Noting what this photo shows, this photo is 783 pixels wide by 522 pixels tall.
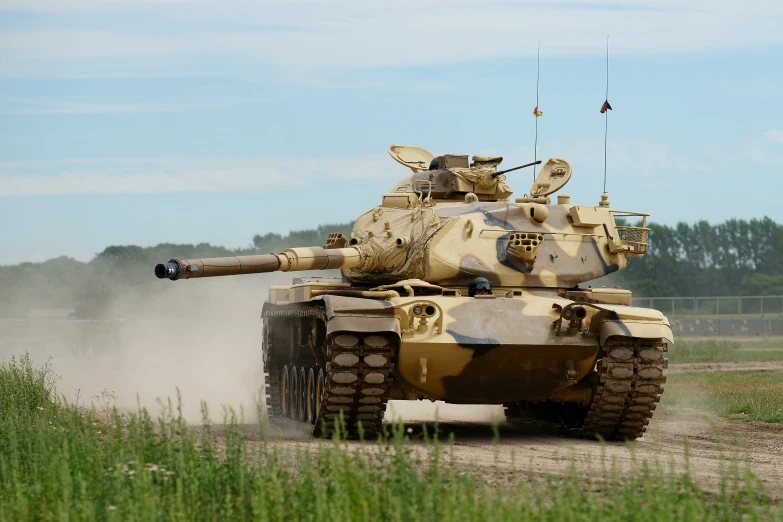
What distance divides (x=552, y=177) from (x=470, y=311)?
460 cm

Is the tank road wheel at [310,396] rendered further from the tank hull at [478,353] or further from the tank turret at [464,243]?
the tank turret at [464,243]

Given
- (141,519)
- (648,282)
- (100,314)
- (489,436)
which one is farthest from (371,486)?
(648,282)

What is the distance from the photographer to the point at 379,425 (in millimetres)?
14523

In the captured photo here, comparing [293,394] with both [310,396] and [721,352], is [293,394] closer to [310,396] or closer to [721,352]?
[310,396]

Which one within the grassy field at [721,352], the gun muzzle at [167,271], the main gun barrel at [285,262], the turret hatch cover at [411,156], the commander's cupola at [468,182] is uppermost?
the turret hatch cover at [411,156]

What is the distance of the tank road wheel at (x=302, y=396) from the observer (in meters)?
16.9

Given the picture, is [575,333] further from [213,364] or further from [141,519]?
[213,364]

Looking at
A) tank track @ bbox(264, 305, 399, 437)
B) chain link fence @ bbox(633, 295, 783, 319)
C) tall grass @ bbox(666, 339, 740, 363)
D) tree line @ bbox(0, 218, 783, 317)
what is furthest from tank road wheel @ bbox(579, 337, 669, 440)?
chain link fence @ bbox(633, 295, 783, 319)

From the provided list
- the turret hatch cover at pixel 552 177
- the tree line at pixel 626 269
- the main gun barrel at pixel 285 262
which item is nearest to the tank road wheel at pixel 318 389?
the main gun barrel at pixel 285 262

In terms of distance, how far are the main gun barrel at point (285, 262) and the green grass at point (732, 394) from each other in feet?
21.4

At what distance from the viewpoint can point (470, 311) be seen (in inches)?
567

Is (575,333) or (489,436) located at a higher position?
(575,333)

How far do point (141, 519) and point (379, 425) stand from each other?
21.8 feet

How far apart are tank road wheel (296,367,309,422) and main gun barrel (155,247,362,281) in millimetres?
1611
